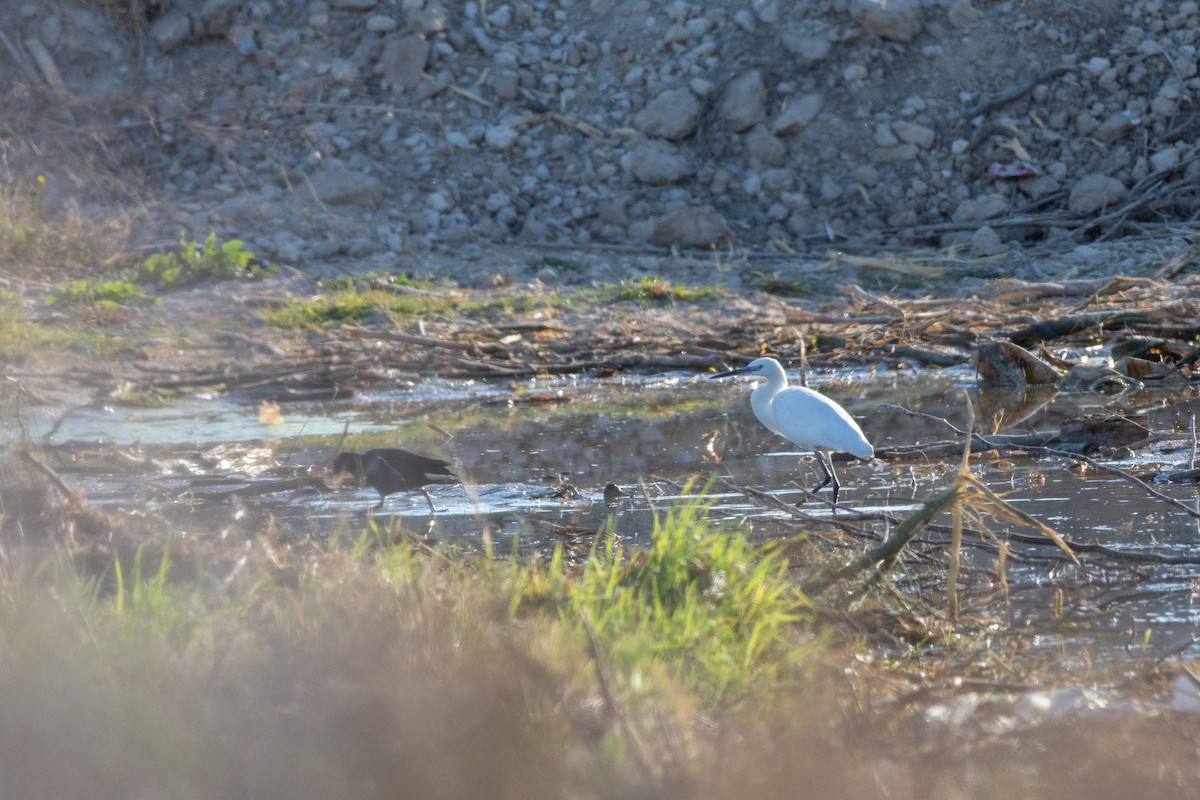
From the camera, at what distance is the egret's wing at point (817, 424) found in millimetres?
5375

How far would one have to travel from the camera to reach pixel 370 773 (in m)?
2.34

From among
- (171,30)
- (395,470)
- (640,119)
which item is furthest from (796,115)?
(395,470)

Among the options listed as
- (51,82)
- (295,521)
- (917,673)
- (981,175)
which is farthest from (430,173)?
(917,673)

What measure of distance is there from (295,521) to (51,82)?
1040cm

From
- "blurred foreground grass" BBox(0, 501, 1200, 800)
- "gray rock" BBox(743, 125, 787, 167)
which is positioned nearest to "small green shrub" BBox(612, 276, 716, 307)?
"gray rock" BBox(743, 125, 787, 167)

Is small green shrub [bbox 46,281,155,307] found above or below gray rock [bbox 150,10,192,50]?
below

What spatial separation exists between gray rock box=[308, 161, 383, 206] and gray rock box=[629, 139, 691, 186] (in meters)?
2.60

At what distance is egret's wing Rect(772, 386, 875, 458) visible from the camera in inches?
212

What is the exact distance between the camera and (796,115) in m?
13.8

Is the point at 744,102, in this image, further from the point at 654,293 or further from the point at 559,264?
the point at 654,293

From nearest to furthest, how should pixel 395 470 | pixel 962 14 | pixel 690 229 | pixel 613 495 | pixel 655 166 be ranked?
pixel 395 470, pixel 613 495, pixel 690 229, pixel 655 166, pixel 962 14

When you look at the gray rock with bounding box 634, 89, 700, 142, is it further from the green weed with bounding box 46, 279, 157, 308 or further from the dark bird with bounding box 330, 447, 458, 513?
the dark bird with bounding box 330, 447, 458, 513

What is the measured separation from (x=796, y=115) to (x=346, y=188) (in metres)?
4.71

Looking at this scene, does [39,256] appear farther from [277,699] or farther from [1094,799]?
[1094,799]
